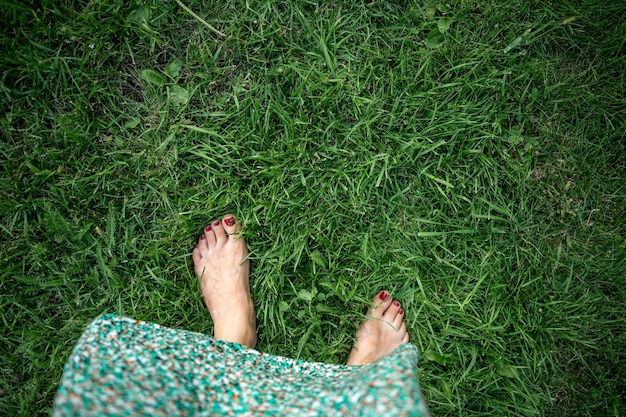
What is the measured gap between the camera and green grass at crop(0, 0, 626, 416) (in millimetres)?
1881

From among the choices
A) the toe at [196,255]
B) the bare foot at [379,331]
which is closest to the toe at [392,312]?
the bare foot at [379,331]

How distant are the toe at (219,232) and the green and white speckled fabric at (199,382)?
467 mm

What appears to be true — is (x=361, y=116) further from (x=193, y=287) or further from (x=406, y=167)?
(x=193, y=287)

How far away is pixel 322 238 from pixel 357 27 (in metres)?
0.92

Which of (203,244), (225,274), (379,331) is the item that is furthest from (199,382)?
(379,331)

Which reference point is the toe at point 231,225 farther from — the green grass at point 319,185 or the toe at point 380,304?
the toe at point 380,304

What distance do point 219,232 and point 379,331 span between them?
2.68 ft

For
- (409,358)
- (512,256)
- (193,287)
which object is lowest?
(512,256)

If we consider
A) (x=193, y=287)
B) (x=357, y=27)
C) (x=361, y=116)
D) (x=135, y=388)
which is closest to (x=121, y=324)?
(x=135, y=388)

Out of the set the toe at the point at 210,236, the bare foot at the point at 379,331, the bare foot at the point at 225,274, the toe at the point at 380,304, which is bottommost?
the bare foot at the point at 379,331

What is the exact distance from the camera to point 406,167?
1.92 m

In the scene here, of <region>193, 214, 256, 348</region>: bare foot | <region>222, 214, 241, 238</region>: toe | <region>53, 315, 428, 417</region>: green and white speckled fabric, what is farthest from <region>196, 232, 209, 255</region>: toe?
<region>53, 315, 428, 417</region>: green and white speckled fabric

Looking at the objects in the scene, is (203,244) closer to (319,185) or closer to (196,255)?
(196,255)

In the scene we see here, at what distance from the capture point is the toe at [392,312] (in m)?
1.91
